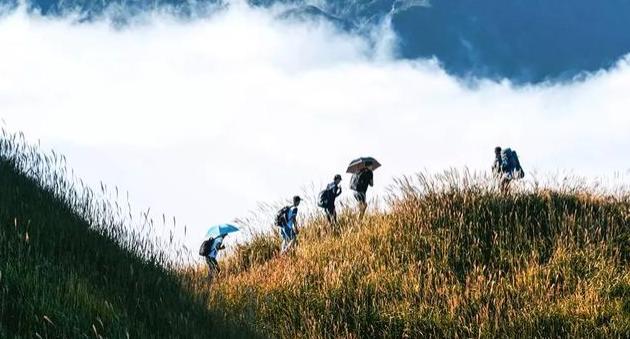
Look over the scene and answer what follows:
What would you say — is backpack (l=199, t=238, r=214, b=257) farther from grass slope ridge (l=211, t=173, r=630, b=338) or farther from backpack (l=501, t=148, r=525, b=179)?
backpack (l=501, t=148, r=525, b=179)

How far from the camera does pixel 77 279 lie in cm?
482

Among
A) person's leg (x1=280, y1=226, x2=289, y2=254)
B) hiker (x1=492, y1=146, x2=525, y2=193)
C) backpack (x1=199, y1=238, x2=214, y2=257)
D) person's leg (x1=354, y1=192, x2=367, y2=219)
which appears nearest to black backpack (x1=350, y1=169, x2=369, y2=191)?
person's leg (x1=354, y1=192, x2=367, y2=219)

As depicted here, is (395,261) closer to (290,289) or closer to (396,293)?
(396,293)

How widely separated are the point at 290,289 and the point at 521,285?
328cm

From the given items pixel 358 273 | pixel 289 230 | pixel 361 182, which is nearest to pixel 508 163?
pixel 361 182

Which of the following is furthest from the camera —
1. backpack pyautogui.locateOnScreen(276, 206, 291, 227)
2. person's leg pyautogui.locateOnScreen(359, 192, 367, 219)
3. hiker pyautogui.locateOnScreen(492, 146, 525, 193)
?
hiker pyautogui.locateOnScreen(492, 146, 525, 193)

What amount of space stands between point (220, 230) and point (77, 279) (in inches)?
378

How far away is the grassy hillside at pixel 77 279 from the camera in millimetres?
4180

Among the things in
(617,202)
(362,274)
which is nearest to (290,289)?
(362,274)

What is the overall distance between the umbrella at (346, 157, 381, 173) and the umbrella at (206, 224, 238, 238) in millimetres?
3702

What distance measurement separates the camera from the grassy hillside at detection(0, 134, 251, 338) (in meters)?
4.18

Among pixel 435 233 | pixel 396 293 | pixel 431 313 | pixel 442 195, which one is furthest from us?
pixel 442 195

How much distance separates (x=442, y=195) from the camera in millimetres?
13016

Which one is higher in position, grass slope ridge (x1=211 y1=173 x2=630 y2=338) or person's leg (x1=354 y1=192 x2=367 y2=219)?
person's leg (x1=354 y1=192 x2=367 y2=219)
